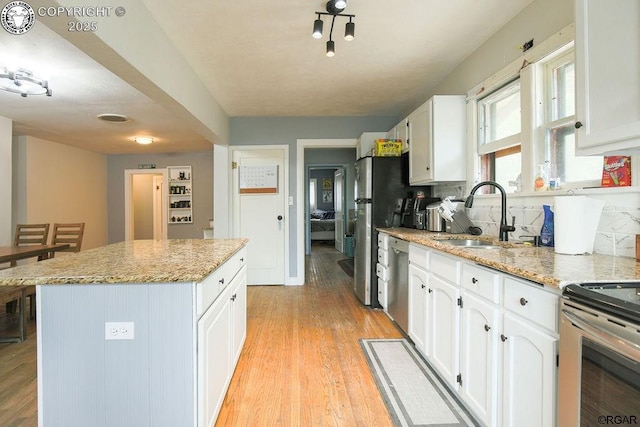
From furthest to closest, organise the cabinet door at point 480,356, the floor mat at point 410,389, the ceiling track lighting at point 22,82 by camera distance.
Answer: the ceiling track lighting at point 22,82 → the floor mat at point 410,389 → the cabinet door at point 480,356

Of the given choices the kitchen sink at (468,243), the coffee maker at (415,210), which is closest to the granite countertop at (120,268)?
the kitchen sink at (468,243)

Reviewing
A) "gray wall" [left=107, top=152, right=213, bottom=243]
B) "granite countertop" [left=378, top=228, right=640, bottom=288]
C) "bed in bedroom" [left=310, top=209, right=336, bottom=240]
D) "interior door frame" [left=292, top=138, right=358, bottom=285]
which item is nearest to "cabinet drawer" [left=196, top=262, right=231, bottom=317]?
"granite countertop" [left=378, top=228, right=640, bottom=288]

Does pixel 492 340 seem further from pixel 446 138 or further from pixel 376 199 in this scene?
pixel 376 199

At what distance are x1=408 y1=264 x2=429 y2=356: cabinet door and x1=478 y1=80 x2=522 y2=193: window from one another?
915 mm

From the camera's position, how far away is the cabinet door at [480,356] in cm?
133

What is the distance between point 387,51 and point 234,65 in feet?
4.51

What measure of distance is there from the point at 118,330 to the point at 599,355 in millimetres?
1639

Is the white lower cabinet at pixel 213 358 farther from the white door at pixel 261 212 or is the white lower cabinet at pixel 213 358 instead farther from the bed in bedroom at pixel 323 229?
the bed in bedroom at pixel 323 229

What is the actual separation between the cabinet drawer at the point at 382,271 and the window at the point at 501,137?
1.14 m

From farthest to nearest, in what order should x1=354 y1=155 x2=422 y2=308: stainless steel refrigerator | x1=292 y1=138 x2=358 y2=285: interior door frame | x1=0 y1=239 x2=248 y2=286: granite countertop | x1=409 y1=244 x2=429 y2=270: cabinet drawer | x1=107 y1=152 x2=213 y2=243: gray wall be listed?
1. x1=107 y1=152 x2=213 y2=243: gray wall
2. x1=292 y1=138 x2=358 y2=285: interior door frame
3. x1=354 y1=155 x2=422 y2=308: stainless steel refrigerator
4. x1=409 y1=244 x2=429 y2=270: cabinet drawer
5. x1=0 y1=239 x2=248 y2=286: granite countertop

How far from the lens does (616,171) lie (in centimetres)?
141

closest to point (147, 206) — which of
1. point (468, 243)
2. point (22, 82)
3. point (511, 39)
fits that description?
point (22, 82)

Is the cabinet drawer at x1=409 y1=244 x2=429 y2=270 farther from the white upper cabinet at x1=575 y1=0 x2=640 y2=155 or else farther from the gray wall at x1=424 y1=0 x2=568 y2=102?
the gray wall at x1=424 y1=0 x2=568 y2=102

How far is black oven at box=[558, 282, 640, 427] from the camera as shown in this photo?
2.50 feet
